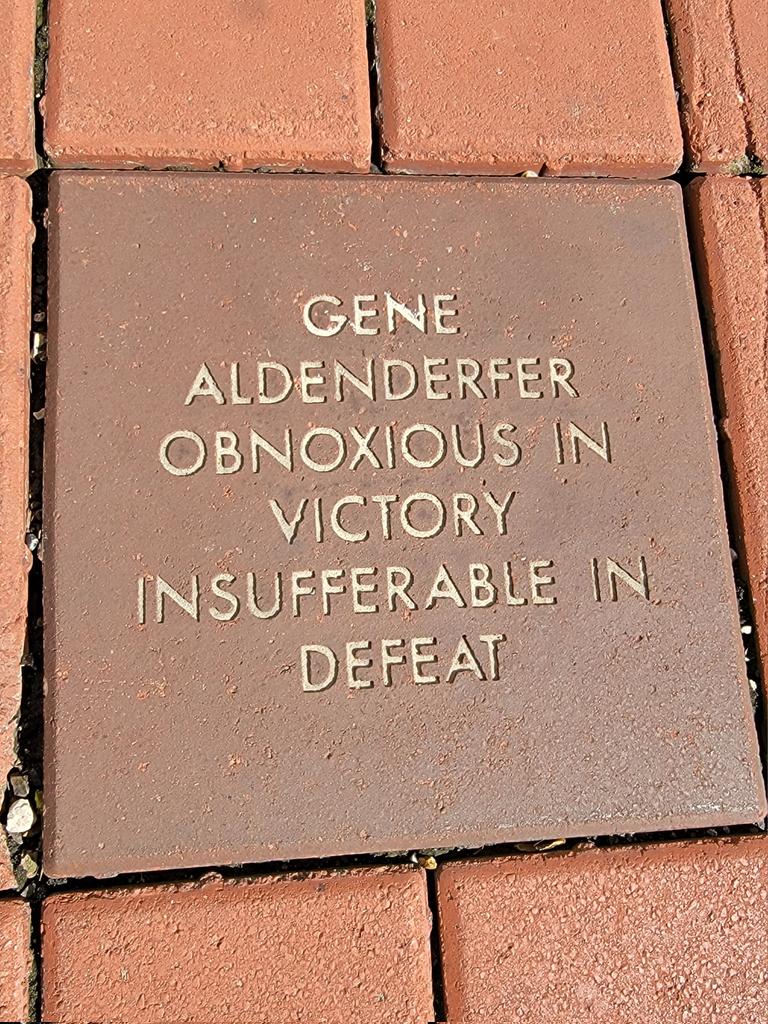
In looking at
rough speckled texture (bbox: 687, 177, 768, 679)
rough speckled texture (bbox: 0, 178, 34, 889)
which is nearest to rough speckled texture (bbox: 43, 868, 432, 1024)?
rough speckled texture (bbox: 0, 178, 34, 889)

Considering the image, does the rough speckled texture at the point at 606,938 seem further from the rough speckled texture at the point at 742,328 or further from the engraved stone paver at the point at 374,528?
the rough speckled texture at the point at 742,328

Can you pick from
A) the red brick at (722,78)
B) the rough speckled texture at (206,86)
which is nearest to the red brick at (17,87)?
the rough speckled texture at (206,86)

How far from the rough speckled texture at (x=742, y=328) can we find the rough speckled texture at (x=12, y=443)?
3.28ft

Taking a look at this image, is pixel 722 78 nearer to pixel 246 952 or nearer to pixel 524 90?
pixel 524 90

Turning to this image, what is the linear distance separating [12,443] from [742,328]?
1.07 meters

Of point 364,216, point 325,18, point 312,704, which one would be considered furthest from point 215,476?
point 325,18

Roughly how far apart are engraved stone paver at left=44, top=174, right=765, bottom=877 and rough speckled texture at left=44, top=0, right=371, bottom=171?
0.05m

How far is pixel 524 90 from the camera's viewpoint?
136cm

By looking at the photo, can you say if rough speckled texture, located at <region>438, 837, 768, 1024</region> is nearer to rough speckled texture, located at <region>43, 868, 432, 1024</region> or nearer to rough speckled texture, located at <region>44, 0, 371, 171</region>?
rough speckled texture, located at <region>43, 868, 432, 1024</region>

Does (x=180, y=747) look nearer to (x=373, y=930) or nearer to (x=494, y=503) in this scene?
(x=373, y=930)

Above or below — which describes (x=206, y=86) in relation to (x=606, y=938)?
above

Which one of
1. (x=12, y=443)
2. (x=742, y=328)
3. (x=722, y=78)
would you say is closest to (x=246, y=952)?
(x=12, y=443)

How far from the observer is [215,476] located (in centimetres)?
121

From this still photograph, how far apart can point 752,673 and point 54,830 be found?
976mm
